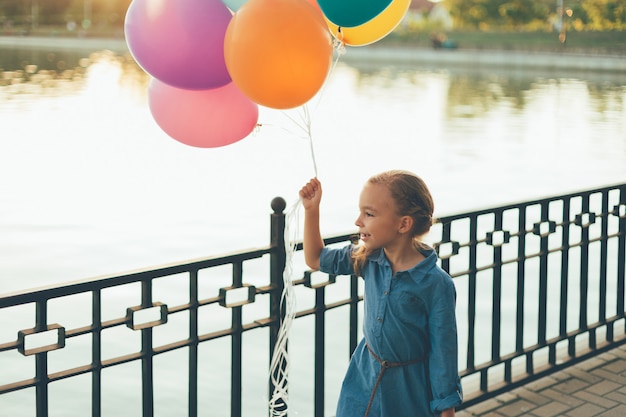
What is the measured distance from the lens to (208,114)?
3156mm

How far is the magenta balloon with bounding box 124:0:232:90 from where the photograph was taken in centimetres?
291

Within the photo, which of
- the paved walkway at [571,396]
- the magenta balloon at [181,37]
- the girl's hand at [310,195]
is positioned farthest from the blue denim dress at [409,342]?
the paved walkway at [571,396]

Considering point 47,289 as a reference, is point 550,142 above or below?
above

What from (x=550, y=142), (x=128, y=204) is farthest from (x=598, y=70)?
(x=128, y=204)

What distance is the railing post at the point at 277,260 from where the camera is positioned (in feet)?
10.9

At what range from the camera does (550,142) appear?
18328 millimetres

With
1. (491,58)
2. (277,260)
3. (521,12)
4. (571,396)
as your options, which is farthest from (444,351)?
(521,12)

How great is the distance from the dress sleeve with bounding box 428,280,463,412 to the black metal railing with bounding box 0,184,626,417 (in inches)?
31.8

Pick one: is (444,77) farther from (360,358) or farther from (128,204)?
(360,358)

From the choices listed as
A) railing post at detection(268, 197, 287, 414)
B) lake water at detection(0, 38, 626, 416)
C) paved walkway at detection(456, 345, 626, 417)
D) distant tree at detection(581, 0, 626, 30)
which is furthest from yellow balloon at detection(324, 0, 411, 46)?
distant tree at detection(581, 0, 626, 30)

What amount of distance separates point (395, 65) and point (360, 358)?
53.4 meters

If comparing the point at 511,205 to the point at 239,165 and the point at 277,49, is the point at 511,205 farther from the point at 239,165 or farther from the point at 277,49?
the point at 239,165

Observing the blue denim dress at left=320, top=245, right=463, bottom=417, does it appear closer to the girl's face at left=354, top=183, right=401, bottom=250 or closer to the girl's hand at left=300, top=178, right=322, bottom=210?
the girl's face at left=354, top=183, right=401, bottom=250

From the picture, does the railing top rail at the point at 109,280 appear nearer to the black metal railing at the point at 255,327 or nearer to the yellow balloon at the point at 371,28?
the black metal railing at the point at 255,327
